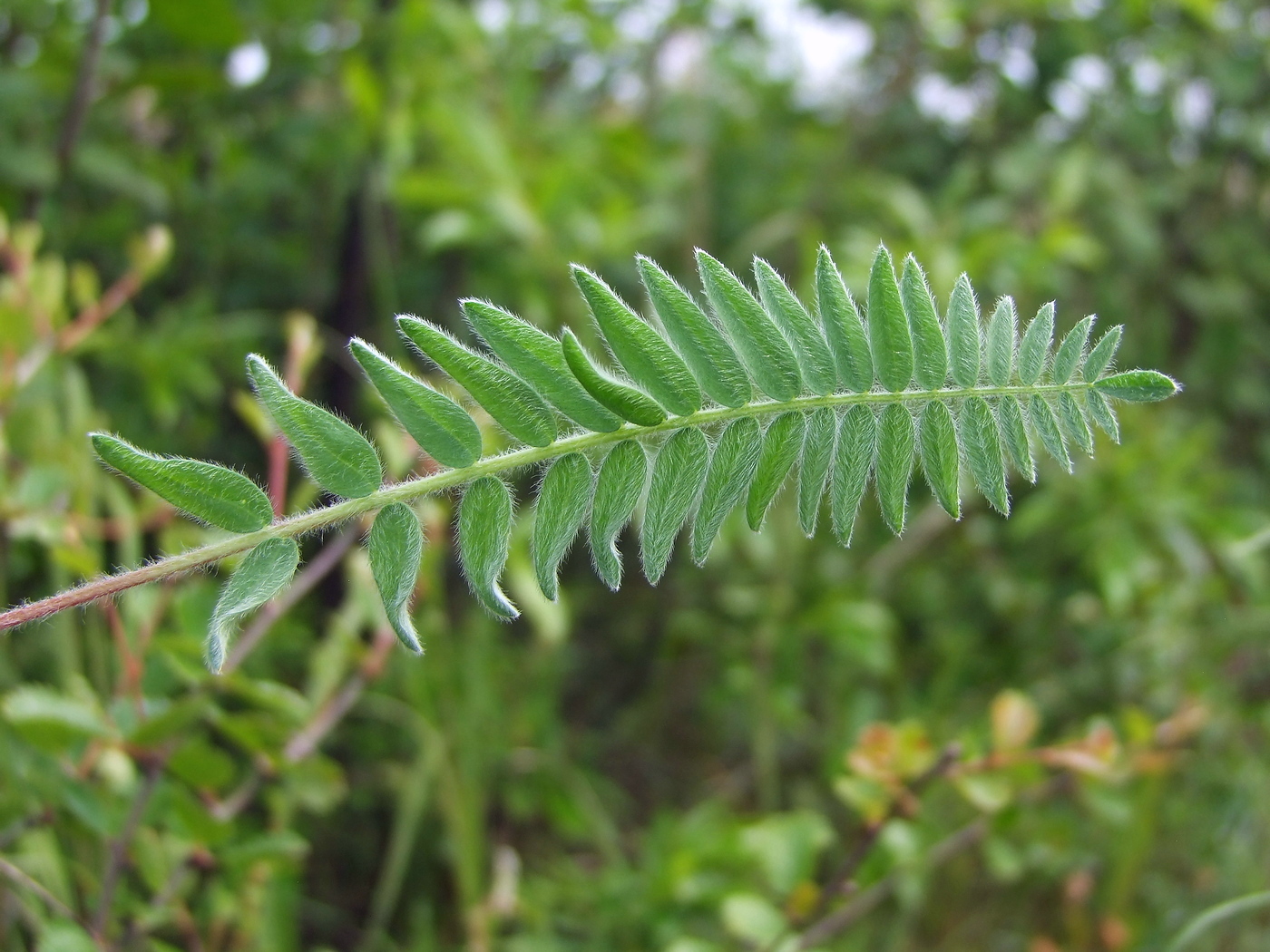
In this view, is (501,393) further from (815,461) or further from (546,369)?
(815,461)

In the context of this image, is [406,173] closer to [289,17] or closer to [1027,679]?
[289,17]

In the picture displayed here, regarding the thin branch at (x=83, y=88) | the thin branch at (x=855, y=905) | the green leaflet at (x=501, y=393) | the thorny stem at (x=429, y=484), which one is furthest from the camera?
the thin branch at (x=83, y=88)

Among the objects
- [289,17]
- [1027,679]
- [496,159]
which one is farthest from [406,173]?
[1027,679]

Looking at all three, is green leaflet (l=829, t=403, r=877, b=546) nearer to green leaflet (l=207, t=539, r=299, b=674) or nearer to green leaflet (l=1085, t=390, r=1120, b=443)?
green leaflet (l=1085, t=390, r=1120, b=443)

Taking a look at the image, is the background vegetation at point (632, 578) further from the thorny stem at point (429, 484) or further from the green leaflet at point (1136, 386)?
the green leaflet at point (1136, 386)

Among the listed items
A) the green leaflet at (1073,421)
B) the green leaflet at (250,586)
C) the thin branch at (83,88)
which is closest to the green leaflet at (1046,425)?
the green leaflet at (1073,421)

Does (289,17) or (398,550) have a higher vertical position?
(289,17)

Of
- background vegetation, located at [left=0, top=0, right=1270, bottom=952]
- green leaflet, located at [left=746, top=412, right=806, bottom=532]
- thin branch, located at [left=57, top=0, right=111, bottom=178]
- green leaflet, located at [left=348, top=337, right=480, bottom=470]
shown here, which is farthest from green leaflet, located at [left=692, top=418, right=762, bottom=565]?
thin branch, located at [left=57, top=0, right=111, bottom=178]
